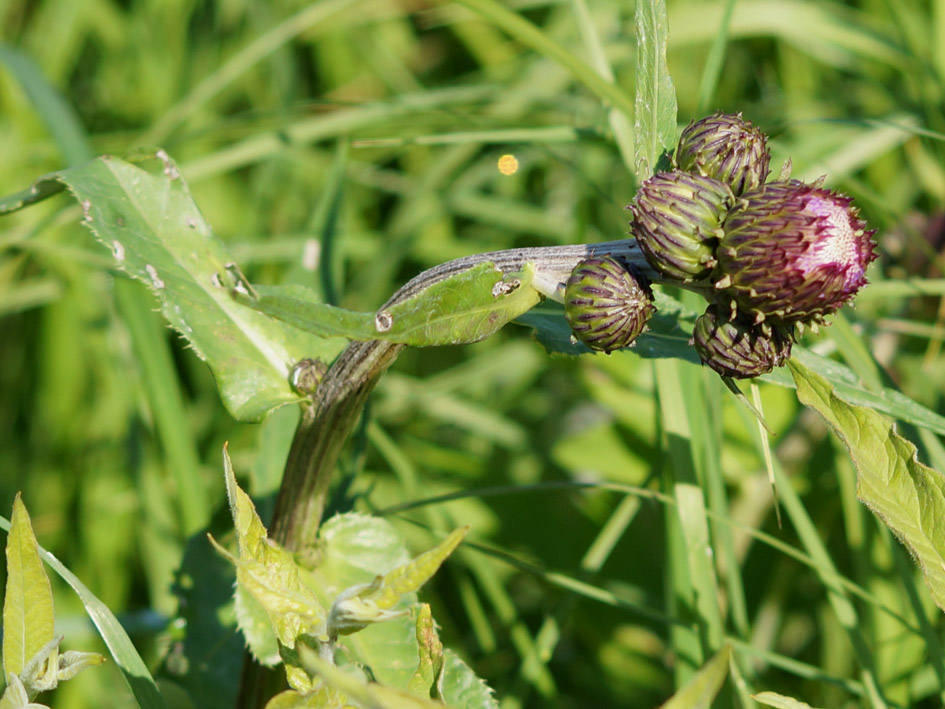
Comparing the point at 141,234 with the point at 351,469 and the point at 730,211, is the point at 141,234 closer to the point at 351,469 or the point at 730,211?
the point at 351,469

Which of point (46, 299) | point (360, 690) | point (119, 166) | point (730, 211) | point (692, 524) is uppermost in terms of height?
point (119, 166)

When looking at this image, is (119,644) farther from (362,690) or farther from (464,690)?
(362,690)

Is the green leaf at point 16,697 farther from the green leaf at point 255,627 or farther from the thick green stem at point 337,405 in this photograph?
the thick green stem at point 337,405

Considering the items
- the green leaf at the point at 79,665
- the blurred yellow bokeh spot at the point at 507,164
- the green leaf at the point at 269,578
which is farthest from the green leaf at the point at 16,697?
the blurred yellow bokeh spot at the point at 507,164

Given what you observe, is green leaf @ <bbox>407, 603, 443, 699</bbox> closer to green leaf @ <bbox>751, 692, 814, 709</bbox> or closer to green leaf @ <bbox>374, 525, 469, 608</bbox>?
green leaf @ <bbox>374, 525, 469, 608</bbox>

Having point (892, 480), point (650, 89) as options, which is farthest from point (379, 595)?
point (650, 89)

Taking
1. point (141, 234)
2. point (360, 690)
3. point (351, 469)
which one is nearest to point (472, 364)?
point (351, 469)
